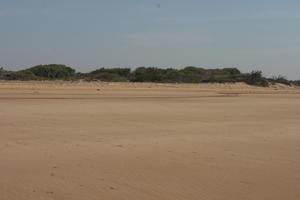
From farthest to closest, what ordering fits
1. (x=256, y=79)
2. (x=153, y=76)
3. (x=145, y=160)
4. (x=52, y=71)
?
(x=52, y=71)
(x=153, y=76)
(x=256, y=79)
(x=145, y=160)

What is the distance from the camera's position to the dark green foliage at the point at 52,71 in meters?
67.4

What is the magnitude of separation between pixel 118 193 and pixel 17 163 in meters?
2.12

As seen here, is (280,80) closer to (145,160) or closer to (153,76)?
(153,76)

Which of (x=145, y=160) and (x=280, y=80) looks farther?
(x=280, y=80)

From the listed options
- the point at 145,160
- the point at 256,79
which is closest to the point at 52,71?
the point at 256,79

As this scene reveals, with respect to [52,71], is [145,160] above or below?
below

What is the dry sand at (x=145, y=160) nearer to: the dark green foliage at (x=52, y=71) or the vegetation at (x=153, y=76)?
the vegetation at (x=153, y=76)

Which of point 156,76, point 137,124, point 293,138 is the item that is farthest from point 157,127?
point 156,76

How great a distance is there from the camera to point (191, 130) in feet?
36.7

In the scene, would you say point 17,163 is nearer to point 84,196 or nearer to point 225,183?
point 84,196

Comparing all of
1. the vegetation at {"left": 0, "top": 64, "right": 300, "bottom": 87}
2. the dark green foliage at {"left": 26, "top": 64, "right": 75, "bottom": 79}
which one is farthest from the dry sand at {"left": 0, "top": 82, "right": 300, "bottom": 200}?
the dark green foliage at {"left": 26, "top": 64, "right": 75, "bottom": 79}

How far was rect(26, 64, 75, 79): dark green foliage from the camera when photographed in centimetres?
6738

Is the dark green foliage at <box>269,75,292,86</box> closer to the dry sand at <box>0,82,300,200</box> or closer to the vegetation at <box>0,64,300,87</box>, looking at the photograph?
the vegetation at <box>0,64,300,87</box>

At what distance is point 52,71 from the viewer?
69125 millimetres
